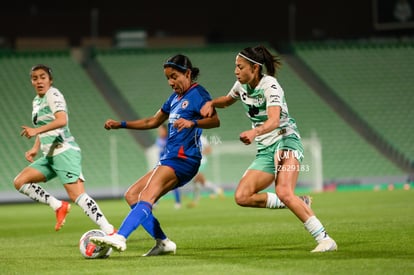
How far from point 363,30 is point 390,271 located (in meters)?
32.5

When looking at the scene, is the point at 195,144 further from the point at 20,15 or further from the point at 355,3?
the point at 355,3

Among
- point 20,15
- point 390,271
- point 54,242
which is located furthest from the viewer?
point 20,15

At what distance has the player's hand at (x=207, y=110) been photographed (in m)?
9.30

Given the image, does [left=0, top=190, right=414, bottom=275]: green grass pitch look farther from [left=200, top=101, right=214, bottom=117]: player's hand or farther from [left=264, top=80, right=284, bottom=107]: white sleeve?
[left=264, top=80, right=284, bottom=107]: white sleeve

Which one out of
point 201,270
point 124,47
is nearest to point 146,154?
point 124,47

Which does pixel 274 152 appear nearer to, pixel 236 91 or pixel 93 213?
pixel 236 91

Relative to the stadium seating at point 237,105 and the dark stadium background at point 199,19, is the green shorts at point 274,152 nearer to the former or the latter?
the stadium seating at point 237,105

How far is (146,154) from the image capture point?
3086 centimetres

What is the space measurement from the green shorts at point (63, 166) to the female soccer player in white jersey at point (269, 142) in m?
2.70

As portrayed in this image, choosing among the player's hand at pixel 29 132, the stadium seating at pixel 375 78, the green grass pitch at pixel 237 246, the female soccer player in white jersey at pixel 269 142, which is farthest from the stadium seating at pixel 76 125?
the female soccer player in white jersey at pixel 269 142

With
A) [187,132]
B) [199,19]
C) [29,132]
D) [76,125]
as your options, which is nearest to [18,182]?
[29,132]

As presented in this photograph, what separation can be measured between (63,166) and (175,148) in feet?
8.63

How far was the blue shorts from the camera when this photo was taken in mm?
9398

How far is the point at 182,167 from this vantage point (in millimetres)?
9422
